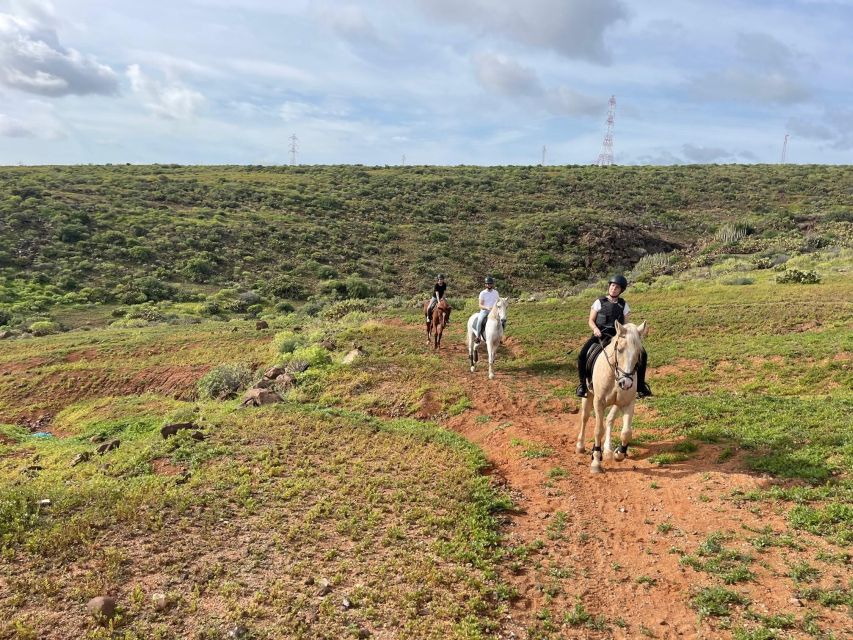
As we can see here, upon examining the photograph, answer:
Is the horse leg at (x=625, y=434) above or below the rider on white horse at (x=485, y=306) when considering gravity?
below

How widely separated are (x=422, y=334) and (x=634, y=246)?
112 feet

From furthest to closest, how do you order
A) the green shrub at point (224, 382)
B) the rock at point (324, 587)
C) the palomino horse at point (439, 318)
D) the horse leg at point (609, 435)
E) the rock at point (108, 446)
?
the palomino horse at point (439, 318) < the green shrub at point (224, 382) < the rock at point (108, 446) < the horse leg at point (609, 435) < the rock at point (324, 587)

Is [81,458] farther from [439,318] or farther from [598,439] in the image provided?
[439,318]

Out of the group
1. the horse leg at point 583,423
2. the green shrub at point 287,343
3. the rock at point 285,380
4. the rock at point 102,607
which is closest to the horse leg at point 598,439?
the horse leg at point 583,423

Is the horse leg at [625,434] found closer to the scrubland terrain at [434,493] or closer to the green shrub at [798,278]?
the scrubland terrain at [434,493]

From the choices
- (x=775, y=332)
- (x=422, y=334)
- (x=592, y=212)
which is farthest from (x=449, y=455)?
(x=592, y=212)

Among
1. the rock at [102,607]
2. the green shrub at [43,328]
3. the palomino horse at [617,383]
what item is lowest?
the green shrub at [43,328]

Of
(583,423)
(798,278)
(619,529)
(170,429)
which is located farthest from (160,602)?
(798,278)

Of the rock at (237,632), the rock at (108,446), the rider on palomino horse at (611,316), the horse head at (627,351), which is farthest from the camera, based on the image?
the rock at (108,446)

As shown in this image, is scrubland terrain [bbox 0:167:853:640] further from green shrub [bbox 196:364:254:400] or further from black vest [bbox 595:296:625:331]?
black vest [bbox 595:296:625:331]

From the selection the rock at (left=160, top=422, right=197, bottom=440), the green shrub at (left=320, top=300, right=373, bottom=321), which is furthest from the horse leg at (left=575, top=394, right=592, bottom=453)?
the green shrub at (left=320, top=300, right=373, bottom=321)

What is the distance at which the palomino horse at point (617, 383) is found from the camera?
7938mm

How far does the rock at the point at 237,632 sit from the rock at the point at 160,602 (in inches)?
33.5

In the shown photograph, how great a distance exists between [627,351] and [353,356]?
32.6 feet
